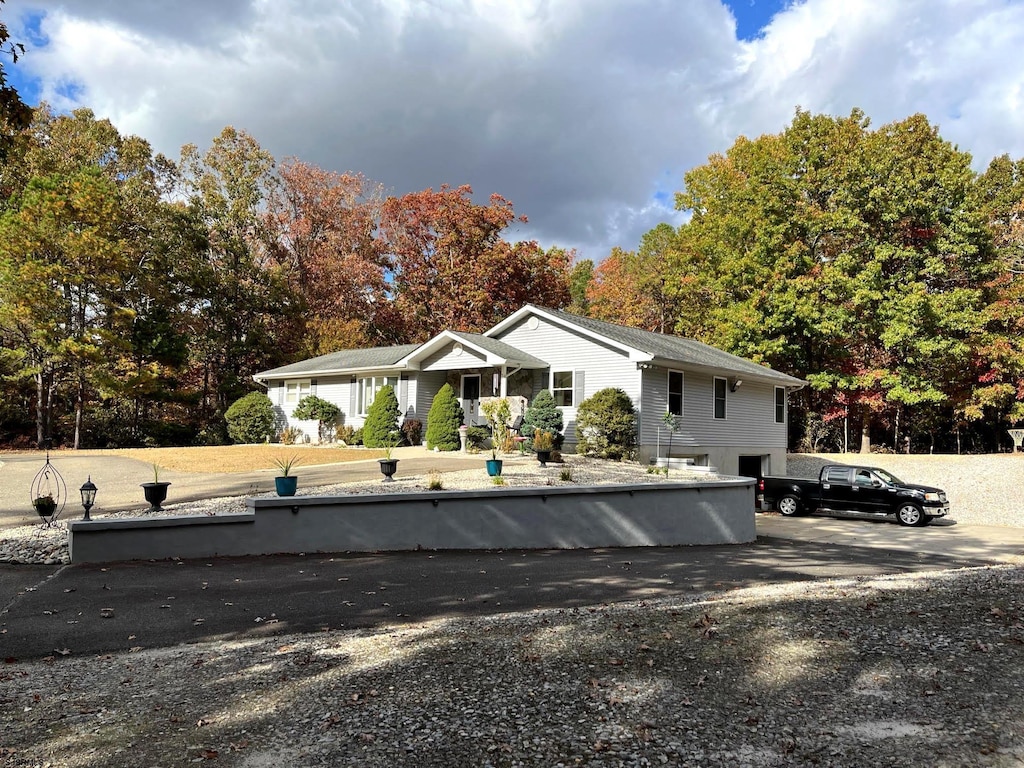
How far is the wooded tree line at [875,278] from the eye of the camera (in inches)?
1159

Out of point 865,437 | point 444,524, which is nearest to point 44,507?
point 444,524

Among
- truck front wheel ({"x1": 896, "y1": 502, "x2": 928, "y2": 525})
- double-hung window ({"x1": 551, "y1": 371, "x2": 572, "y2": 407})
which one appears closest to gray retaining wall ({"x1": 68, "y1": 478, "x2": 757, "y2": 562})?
truck front wheel ({"x1": 896, "y1": 502, "x2": 928, "y2": 525})

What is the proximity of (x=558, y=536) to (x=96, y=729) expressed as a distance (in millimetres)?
8423

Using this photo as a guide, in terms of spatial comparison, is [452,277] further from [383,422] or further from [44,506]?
[44,506]

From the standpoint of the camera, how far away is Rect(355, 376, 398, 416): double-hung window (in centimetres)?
2567

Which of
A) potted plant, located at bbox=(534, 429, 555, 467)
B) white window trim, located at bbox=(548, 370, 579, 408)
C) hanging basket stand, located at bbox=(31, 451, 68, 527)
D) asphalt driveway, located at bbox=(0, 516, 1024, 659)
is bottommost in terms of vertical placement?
asphalt driveway, located at bbox=(0, 516, 1024, 659)

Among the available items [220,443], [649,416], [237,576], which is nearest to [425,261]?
[220,443]

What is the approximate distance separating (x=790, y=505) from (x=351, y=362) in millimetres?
16813

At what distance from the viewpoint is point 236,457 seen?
2042 centimetres

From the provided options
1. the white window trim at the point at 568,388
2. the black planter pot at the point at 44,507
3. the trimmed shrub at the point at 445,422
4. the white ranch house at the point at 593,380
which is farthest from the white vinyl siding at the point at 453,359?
the black planter pot at the point at 44,507

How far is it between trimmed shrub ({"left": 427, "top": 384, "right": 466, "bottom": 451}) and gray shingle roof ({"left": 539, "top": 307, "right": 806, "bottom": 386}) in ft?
14.1

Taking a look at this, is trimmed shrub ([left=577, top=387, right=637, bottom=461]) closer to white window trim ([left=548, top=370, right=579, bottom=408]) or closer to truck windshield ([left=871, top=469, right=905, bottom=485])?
white window trim ([left=548, top=370, right=579, bottom=408])

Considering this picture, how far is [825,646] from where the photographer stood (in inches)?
192

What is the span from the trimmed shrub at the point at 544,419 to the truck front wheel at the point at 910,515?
893 centimetres
